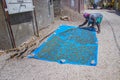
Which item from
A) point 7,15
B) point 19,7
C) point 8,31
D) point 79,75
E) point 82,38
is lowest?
point 79,75

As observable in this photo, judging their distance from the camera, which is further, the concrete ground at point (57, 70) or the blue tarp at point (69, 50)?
the blue tarp at point (69, 50)

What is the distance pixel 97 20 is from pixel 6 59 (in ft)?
14.6

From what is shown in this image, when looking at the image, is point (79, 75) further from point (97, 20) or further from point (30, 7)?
point (97, 20)

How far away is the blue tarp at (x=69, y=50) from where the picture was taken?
3369 millimetres

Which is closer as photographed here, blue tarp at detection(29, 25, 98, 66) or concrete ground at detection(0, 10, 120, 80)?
concrete ground at detection(0, 10, 120, 80)

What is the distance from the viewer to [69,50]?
12.8 ft

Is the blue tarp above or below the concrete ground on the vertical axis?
above

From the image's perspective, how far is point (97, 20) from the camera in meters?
5.92

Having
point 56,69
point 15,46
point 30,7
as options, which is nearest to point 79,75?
point 56,69

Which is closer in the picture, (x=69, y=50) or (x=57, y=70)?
(x=57, y=70)

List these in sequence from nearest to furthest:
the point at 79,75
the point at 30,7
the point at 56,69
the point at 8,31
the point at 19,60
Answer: the point at 79,75
the point at 56,69
the point at 19,60
the point at 8,31
the point at 30,7

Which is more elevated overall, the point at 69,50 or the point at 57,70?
the point at 69,50

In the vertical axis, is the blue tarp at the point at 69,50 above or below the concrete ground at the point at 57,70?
above

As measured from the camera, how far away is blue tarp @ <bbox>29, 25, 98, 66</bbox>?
3369 millimetres
